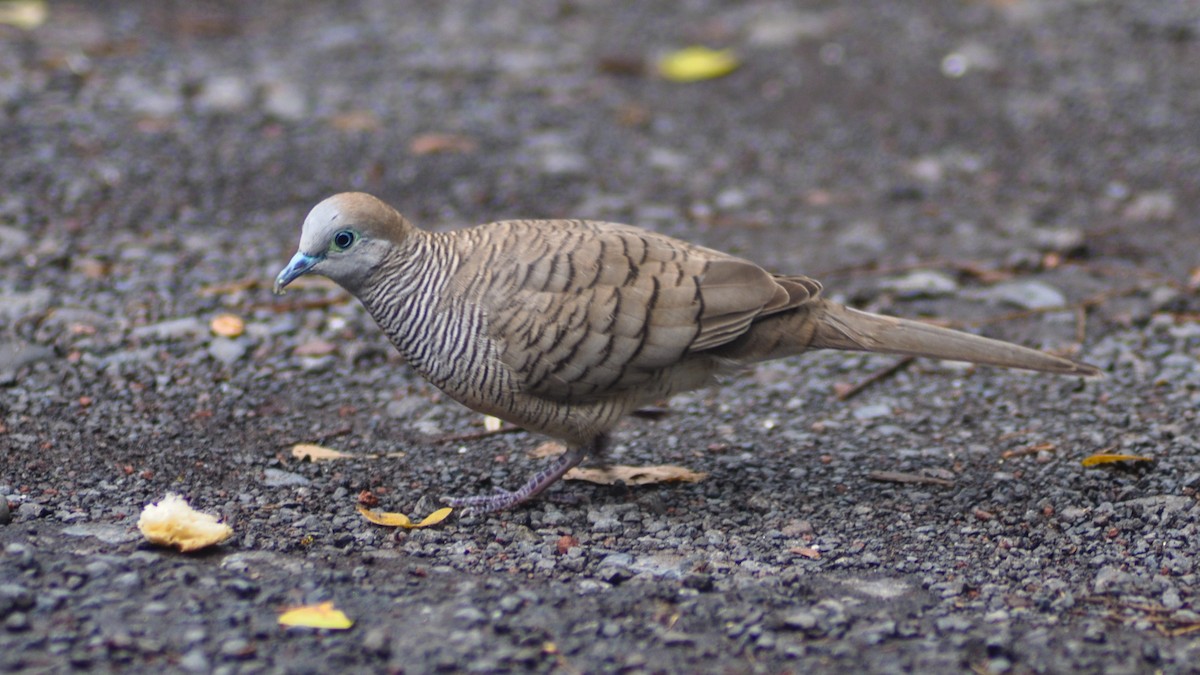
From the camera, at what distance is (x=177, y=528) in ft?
10.7

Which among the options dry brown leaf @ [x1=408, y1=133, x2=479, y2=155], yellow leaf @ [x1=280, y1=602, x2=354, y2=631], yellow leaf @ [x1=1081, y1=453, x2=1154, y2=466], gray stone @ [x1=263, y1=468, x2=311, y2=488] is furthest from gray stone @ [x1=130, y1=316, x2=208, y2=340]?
yellow leaf @ [x1=1081, y1=453, x2=1154, y2=466]

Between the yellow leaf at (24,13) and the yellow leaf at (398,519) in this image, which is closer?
the yellow leaf at (398,519)

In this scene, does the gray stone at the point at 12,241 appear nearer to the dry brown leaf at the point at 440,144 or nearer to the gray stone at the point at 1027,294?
the dry brown leaf at the point at 440,144

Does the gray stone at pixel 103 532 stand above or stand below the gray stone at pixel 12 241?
below

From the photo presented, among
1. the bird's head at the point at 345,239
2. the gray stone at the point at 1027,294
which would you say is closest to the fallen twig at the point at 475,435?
the bird's head at the point at 345,239

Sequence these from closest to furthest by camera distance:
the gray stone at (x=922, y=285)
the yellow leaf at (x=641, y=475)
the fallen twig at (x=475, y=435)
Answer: the yellow leaf at (x=641, y=475) → the fallen twig at (x=475, y=435) → the gray stone at (x=922, y=285)

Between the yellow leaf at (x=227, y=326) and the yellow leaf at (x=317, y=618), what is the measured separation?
8.07 feet

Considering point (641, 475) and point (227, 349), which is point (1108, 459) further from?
point (227, 349)

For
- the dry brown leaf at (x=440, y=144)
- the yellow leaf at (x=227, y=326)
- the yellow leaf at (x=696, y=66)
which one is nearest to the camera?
the yellow leaf at (x=227, y=326)

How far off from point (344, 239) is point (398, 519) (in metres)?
0.94

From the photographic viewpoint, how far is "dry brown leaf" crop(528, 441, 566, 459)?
452cm

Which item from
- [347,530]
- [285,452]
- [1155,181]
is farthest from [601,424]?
[1155,181]

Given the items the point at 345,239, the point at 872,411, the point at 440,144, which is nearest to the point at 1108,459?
the point at 872,411

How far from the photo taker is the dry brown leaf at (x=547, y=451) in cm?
452
